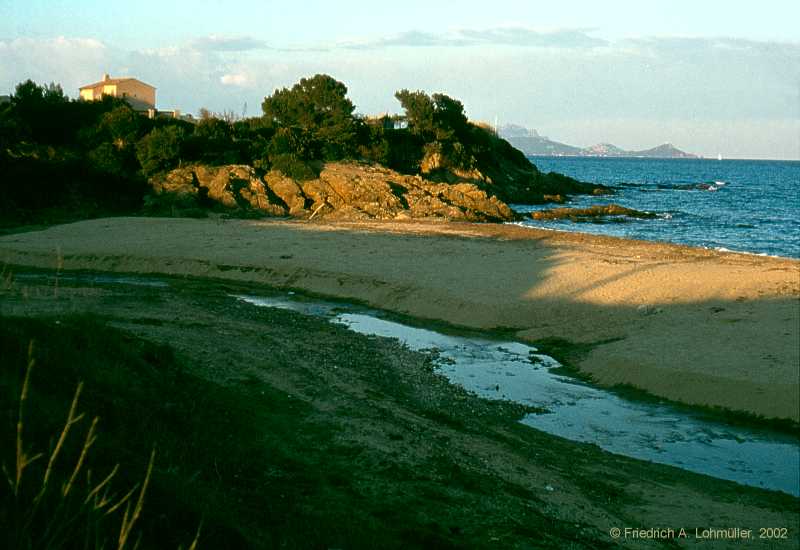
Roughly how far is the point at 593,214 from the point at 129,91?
41330 millimetres

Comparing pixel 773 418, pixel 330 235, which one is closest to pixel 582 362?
pixel 773 418

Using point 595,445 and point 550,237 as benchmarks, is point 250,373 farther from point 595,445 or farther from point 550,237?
point 550,237

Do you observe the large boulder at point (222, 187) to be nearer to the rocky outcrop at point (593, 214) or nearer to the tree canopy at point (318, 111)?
the tree canopy at point (318, 111)

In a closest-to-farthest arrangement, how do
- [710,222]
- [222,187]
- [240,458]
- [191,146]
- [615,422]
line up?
[240,458] → [615,422] → [222,187] → [191,146] → [710,222]

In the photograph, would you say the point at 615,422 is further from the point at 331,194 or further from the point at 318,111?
the point at 318,111

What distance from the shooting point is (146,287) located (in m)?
21.6

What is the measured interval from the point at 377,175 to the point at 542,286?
26.2 meters

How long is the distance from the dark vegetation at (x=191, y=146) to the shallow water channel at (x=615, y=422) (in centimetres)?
2549

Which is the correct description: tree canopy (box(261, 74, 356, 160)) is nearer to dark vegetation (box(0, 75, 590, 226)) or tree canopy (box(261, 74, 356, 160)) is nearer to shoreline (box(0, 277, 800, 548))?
dark vegetation (box(0, 75, 590, 226))

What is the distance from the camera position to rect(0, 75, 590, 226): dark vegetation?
37.7 meters

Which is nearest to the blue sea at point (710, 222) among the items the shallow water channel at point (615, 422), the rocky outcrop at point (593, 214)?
the rocky outcrop at point (593, 214)

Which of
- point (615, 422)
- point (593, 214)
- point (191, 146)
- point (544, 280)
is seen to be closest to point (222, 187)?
point (191, 146)

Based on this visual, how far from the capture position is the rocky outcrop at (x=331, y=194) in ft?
130

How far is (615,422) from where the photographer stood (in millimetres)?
11672
